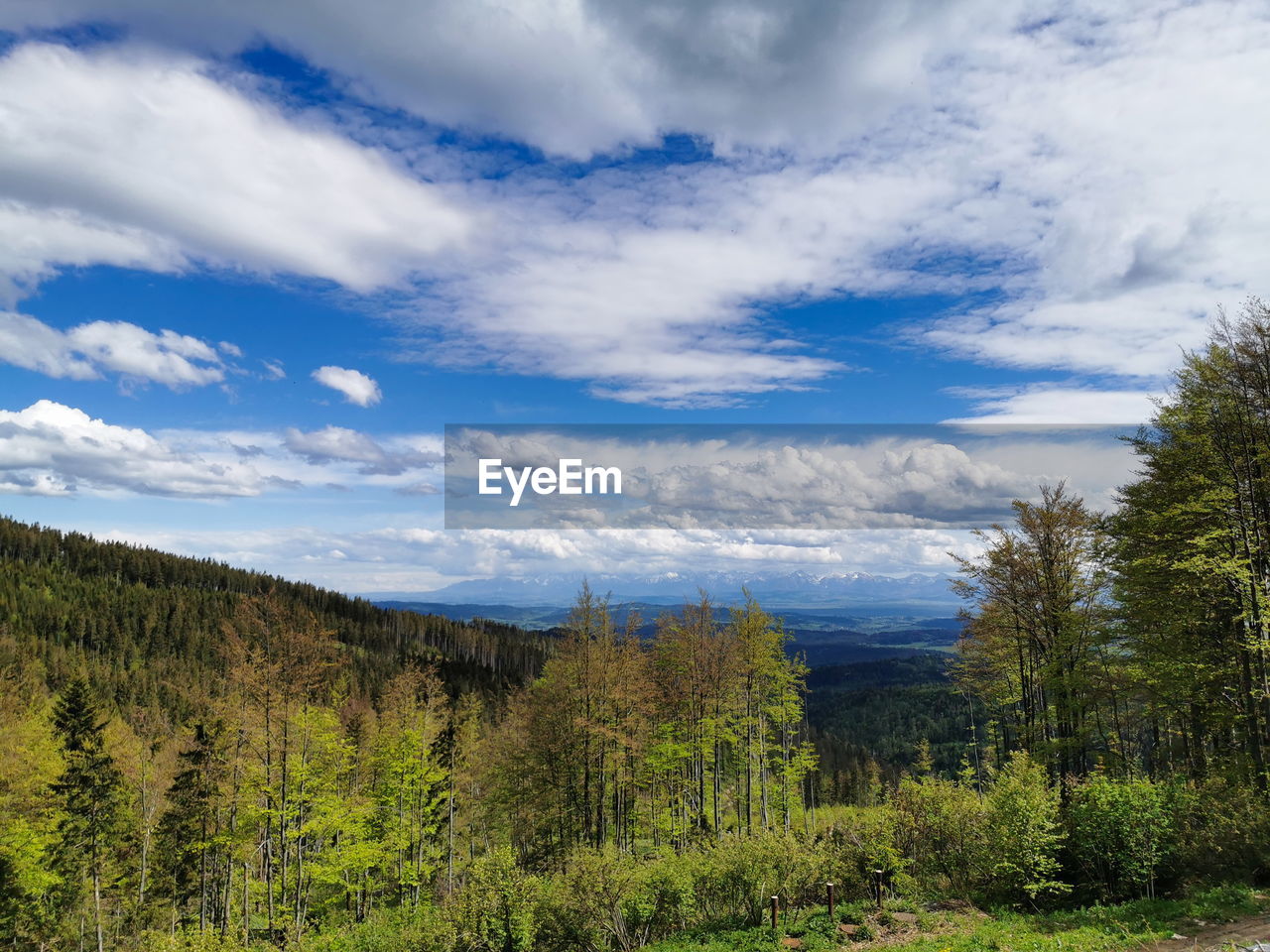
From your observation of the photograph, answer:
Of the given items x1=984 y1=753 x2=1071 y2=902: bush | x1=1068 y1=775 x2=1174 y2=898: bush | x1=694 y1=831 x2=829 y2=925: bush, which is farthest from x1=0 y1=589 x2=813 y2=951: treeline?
x1=1068 y1=775 x2=1174 y2=898: bush

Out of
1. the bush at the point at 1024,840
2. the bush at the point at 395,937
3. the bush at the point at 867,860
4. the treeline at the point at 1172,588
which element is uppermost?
the treeline at the point at 1172,588

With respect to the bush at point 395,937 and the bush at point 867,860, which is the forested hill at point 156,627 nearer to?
the bush at point 395,937

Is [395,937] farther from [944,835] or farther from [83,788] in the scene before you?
[83,788]

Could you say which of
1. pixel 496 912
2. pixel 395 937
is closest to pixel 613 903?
pixel 496 912

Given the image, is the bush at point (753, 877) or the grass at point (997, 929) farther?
the bush at point (753, 877)

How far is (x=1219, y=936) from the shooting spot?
13.4m

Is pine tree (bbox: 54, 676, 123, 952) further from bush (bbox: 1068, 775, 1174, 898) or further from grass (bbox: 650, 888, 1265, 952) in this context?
bush (bbox: 1068, 775, 1174, 898)

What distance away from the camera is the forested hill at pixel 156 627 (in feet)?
346

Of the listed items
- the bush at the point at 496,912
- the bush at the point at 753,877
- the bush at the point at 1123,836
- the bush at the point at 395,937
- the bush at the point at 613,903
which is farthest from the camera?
the bush at the point at 753,877

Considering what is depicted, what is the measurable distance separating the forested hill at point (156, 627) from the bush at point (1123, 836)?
77.4m

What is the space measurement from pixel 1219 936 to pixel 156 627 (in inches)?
6962

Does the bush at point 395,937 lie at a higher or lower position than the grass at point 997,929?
lower

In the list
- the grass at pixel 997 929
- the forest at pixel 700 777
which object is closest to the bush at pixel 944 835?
the forest at pixel 700 777

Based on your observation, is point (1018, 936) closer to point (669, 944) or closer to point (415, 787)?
point (669, 944)
